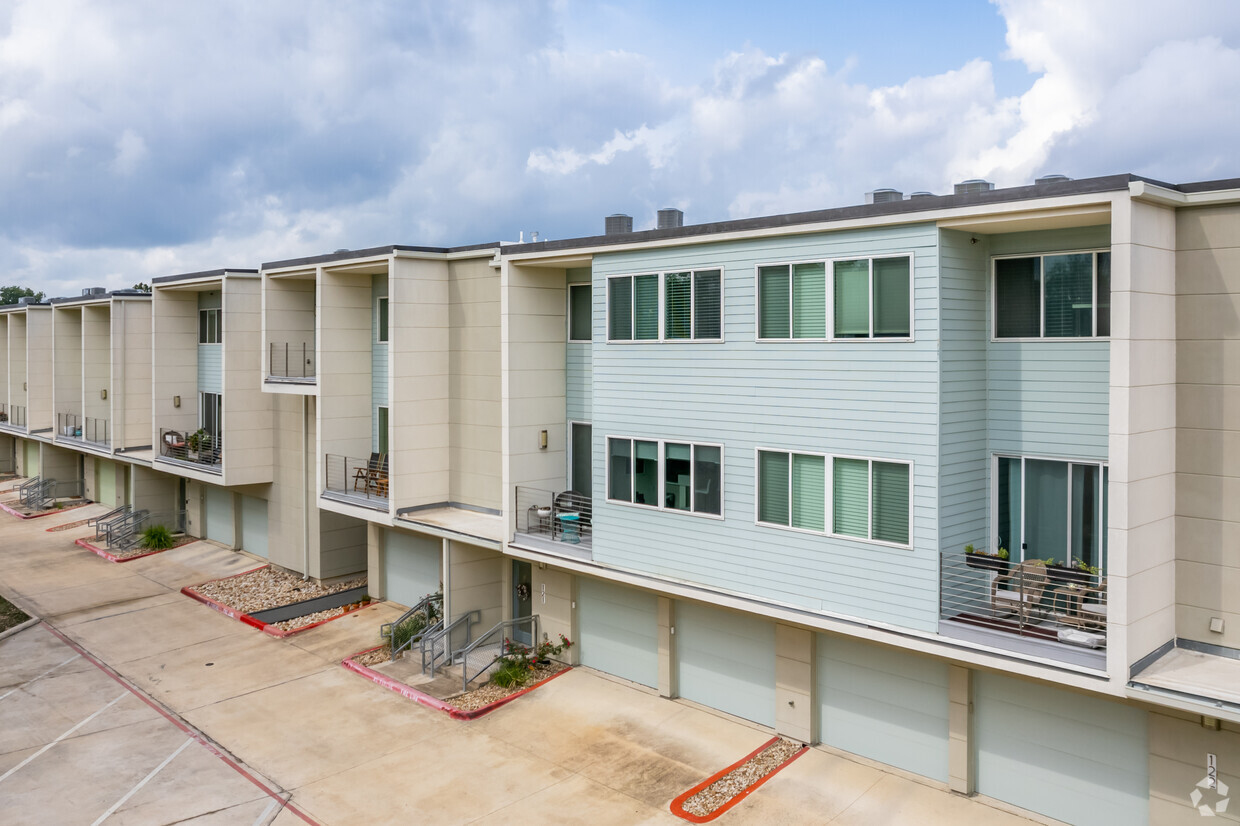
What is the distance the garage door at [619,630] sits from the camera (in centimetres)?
1898

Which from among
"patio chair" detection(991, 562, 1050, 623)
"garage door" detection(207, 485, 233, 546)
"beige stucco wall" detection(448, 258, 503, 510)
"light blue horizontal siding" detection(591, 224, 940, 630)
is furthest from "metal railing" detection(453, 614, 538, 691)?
"garage door" detection(207, 485, 233, 546)

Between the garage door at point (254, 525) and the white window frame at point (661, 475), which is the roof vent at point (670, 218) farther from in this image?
the garage door at point (254, 525)

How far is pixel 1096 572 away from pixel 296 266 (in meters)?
21.9

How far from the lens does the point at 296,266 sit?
25828 millimetres

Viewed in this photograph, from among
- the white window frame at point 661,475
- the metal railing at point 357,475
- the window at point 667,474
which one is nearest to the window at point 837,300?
the white window frame at point 661,475

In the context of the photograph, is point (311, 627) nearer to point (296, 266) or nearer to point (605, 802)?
point (296, 266)

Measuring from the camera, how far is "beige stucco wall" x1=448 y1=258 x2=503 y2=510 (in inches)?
874

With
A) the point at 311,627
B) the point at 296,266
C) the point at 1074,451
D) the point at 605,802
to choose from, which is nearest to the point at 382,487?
the point at 311,627

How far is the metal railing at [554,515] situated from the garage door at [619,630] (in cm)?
132

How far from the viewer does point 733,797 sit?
14688mm

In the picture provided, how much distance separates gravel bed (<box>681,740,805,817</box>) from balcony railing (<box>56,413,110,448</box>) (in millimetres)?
32891

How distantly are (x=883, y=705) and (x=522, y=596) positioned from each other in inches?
379
